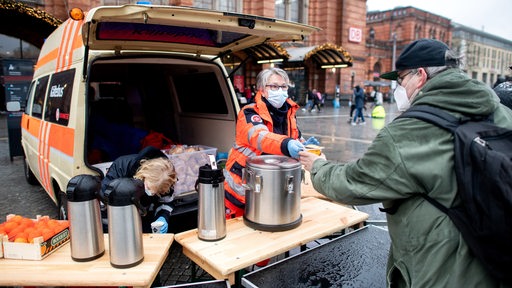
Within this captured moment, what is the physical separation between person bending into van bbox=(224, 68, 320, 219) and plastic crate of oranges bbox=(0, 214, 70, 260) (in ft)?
3.63

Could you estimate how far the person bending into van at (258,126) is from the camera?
2.37 meters

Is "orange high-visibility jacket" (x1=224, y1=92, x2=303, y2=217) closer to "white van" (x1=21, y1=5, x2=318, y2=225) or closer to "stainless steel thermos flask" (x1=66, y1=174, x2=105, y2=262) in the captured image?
"white van" (x1=21, y1=5, x2=318, y2=225)

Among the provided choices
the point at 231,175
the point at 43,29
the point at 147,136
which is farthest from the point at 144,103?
the point at 43,29

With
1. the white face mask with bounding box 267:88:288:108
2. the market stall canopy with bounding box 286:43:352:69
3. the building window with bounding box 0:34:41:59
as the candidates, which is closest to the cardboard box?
the white face mask with bounding box 267:88:288:108

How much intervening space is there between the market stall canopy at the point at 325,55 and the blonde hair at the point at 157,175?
18964 mm

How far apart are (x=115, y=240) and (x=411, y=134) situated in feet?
4.86

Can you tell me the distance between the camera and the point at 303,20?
23.9 metres

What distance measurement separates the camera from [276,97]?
2557mm

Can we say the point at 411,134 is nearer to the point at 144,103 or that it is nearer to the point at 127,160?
the point at 127,160

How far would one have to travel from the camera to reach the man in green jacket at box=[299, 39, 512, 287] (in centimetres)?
128

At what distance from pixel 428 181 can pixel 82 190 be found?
1.61 metres

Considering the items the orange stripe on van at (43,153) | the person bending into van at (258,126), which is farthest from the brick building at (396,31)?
the person bending into van at (258,126)

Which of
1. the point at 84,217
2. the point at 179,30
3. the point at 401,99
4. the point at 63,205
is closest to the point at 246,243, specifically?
the point at 84,217

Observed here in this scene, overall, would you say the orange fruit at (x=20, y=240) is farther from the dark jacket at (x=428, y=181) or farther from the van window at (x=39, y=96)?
the van window at (x=39, y=96)
